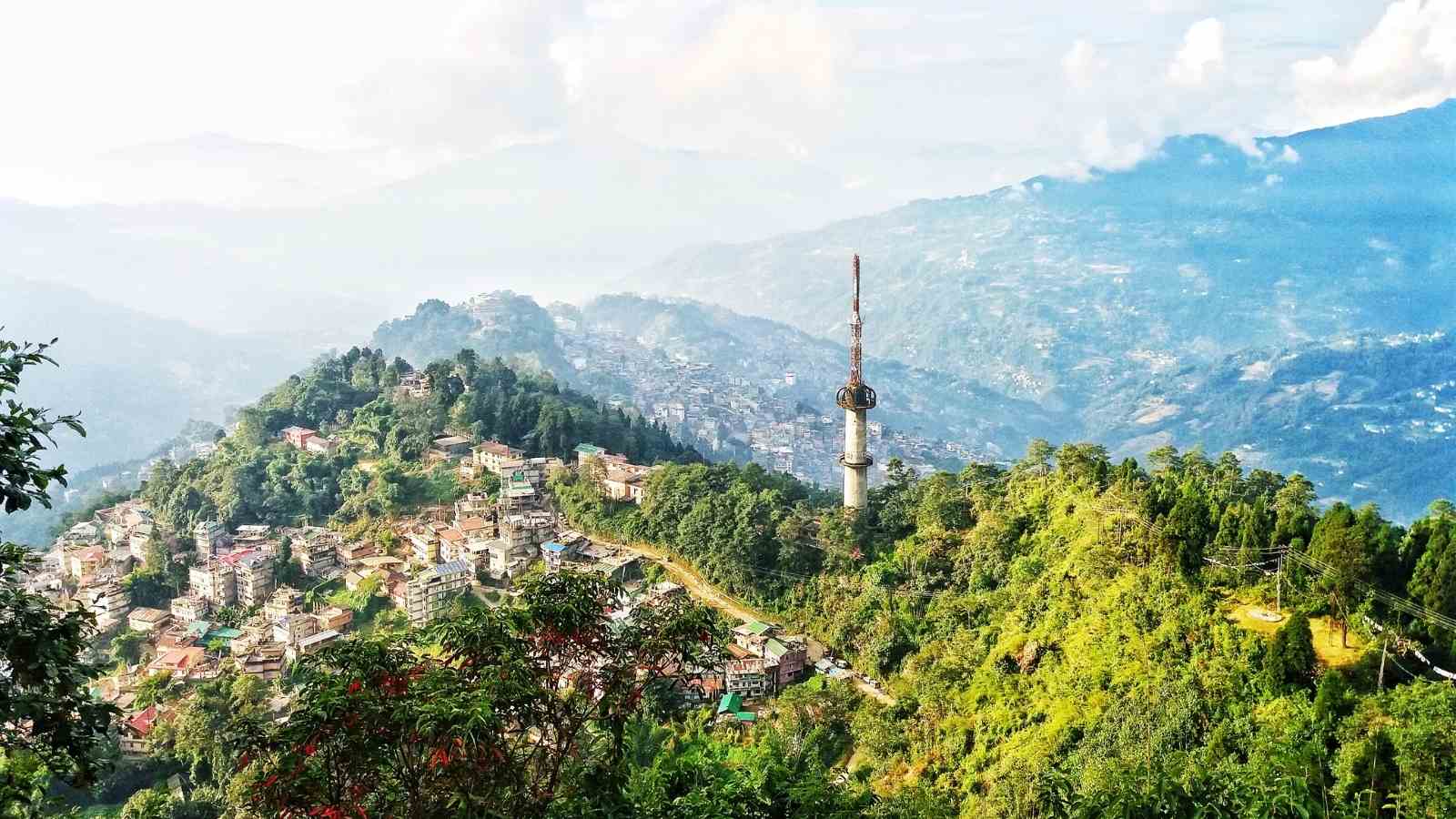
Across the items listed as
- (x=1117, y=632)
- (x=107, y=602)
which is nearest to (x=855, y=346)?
(x=1117, y=632)

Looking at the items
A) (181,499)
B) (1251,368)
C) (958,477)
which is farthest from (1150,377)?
(181,499)

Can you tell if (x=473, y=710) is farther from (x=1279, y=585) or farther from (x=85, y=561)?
(x=85, y=561)

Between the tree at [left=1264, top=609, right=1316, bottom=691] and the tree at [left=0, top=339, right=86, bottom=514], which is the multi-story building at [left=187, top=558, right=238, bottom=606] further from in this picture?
the tree at [left=1264, top=609, right=1316, bottom=691]

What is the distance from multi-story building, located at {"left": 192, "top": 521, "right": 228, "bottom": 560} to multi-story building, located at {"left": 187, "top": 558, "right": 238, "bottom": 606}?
141 centimetres

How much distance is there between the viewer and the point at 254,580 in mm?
21156

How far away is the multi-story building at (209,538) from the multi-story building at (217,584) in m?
1.41

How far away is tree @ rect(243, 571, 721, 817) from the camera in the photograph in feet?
14.0

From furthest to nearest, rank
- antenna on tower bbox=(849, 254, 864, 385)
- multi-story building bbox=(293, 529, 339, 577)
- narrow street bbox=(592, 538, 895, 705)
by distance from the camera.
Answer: multi-story building bbox=(293, 529, 339, 577)
antenna on tower bbox=(849, 254, 864, 385)
narrow street bbox=(592, 538, 895, 705)

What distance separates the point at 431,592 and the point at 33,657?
1679 centimetres

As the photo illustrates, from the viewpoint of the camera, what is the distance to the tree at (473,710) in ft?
14.0

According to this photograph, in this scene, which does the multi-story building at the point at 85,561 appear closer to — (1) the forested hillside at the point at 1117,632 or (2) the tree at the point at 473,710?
(1) the forested hillside at the point at 1117,632

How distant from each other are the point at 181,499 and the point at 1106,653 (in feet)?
75.8

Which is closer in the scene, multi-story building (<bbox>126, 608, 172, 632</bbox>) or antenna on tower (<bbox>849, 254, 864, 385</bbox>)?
antenna on tower (<bbox>849, 254, 864, 385</bbox>)

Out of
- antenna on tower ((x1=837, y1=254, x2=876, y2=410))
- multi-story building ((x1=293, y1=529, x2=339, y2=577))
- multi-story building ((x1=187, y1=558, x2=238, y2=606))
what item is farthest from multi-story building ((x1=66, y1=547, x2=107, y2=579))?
antenna on tower ((x1=837, y1=254, x2=876, y2=410))
